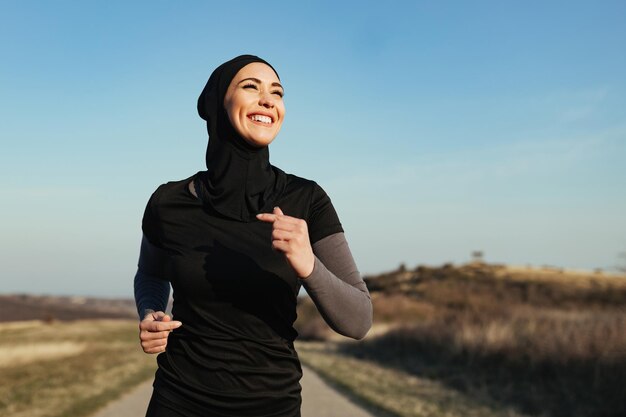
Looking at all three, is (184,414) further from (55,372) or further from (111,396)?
(55,372)

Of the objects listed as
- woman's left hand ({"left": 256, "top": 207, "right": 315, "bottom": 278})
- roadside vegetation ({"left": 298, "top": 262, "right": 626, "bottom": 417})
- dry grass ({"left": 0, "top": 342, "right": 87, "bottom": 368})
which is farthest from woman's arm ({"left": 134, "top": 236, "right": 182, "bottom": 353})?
dry grass ({"left": 0, "top": 342, "right": 87, "bottom": 368})

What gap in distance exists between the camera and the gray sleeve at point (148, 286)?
2.97 metres

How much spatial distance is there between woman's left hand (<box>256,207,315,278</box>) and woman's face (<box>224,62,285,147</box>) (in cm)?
61

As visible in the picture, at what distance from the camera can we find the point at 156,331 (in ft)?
8.34

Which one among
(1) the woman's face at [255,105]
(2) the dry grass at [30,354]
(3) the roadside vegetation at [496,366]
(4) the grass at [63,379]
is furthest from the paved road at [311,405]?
(1) the woman's face at [255,105]

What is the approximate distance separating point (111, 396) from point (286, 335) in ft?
29.6

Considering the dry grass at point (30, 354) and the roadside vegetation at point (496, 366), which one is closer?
the roadside vegetation at point (496, 366)

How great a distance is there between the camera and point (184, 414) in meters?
2.53

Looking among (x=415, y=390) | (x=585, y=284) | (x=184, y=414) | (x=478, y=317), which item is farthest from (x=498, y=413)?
(x=585, y=284)

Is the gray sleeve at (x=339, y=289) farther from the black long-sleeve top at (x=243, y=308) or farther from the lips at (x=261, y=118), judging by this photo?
the lips at (x=261, y=118)

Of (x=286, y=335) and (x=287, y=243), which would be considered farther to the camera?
(x=286, y=335)

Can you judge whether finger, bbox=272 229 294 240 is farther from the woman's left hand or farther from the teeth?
the teeth

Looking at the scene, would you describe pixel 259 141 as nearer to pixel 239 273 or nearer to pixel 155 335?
pixel 239 273

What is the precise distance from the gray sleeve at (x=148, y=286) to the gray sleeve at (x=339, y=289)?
2.57 ft
